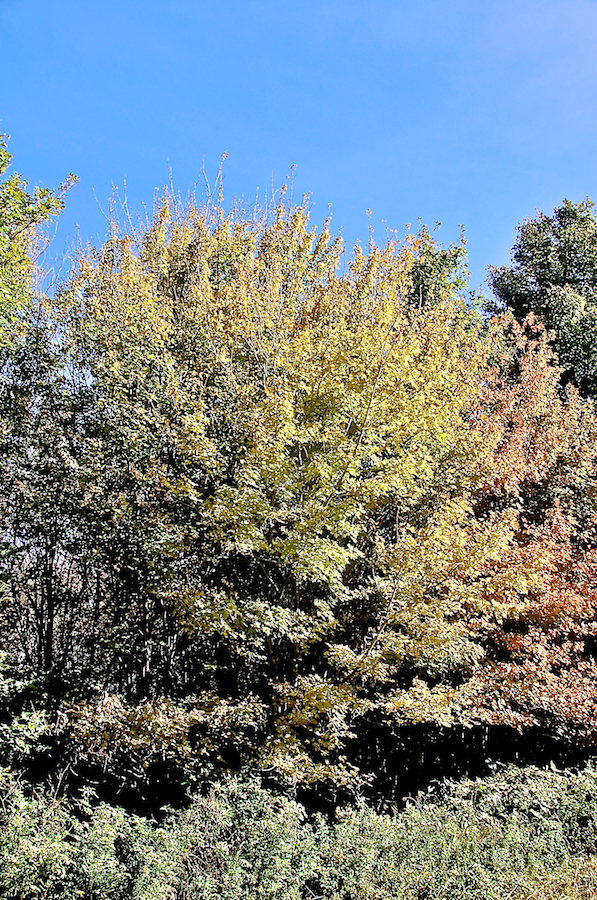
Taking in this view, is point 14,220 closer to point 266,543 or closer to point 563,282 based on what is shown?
point 266,543

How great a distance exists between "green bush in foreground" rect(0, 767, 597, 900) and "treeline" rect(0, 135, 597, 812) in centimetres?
122

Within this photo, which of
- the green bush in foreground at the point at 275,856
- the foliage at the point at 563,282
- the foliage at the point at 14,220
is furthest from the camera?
the foliage at the point at 563,282

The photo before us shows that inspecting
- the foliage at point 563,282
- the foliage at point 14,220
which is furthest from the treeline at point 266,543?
the foliage at point 563,282

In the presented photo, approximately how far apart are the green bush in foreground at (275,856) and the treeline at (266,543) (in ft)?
3.99

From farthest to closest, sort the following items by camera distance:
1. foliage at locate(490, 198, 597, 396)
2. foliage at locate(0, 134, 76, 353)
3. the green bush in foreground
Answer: foliage at locate(490, 198, 597, 396) → foliage at locate(0, 134, 76, 353) → the green bush in foreground

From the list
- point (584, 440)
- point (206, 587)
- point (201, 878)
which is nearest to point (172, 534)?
point (206, 587)

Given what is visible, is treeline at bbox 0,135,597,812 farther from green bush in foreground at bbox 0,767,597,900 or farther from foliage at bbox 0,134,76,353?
green bush in foreground at bbox 0,767,597,900

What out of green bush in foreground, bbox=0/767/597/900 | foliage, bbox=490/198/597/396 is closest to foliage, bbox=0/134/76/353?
green bush in foreground, bbox=0/767/597/900

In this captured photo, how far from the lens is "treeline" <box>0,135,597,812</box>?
6.62 metres

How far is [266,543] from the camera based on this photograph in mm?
6312

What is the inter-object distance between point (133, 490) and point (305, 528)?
2.45 m

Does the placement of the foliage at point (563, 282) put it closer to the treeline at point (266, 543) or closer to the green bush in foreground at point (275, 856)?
the treeline at point (266, 543)

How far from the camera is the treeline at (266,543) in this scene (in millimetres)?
6625

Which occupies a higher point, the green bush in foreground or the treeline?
the treeline
